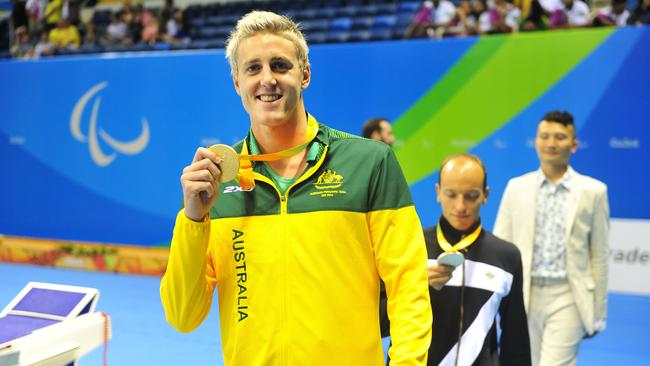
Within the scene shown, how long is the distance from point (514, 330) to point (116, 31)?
13.1m

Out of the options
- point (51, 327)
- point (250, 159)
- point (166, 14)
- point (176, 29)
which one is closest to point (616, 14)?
point (176, 29)

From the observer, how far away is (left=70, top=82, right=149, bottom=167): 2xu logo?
11.0m

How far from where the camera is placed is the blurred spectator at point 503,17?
9438mm

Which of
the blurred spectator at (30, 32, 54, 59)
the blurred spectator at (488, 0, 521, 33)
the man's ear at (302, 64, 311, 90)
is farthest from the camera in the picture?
the blurred spectator at (30, 32, 54, 59)

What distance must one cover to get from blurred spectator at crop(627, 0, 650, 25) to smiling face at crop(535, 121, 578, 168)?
14.6ft

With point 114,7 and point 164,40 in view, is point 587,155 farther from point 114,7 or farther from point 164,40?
point 114,7

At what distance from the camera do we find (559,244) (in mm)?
4758

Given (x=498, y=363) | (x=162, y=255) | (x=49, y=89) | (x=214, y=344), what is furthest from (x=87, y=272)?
(x=498, y=363)

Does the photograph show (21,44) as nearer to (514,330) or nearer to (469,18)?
(469,18)

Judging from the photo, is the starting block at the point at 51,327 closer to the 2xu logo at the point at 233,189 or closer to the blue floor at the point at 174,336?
the 2xu logo at the point at 233,189

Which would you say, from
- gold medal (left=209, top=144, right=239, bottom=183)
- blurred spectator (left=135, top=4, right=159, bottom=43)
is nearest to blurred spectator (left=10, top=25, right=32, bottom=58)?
blurred spectator (left=135, top=4, right=159, bottom=43)

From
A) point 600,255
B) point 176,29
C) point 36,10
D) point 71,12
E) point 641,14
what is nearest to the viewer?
point 600,255

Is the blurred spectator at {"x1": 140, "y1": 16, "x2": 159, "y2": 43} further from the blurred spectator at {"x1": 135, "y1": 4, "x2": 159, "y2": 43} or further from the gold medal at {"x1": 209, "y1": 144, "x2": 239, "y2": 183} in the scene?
the gold medal at {"x1": 209, "y1": 144, "x2": 239, "y2": 183}

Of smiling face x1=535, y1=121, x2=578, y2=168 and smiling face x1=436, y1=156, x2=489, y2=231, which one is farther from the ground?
smiling face x1=535, y1=121, x2=578, y2=168
